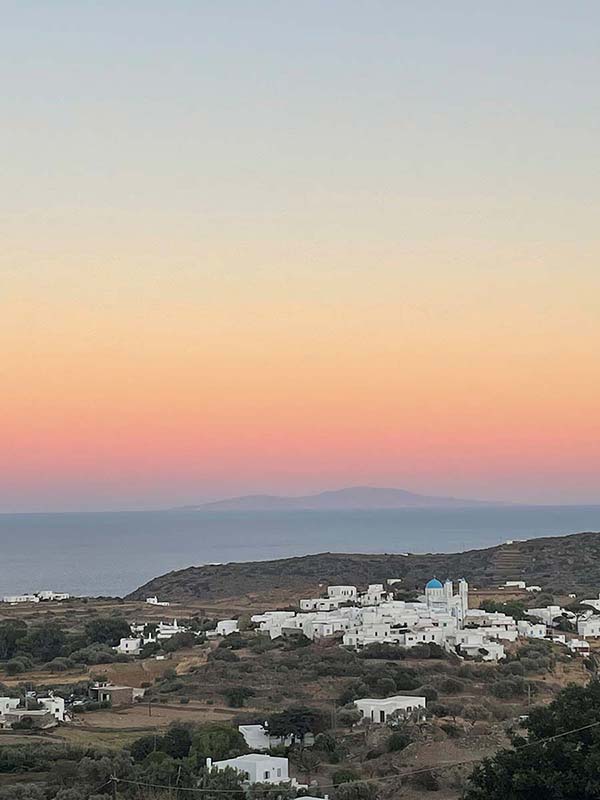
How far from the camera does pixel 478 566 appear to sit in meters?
64.8

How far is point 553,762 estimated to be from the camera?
1494 cm

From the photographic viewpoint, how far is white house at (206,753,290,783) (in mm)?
19703

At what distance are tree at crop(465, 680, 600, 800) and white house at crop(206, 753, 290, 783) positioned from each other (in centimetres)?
479

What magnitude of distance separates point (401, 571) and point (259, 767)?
43896 millimetres

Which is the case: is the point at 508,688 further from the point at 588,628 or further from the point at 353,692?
the point at 588,628

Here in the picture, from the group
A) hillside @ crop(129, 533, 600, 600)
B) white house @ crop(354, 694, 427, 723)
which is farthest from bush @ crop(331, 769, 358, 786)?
hillside @ crop(129, 533, 600, 600)

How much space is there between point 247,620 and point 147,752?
60.6 feet

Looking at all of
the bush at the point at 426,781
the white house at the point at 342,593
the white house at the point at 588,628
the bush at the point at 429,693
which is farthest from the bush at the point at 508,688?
the white house at the point at 342,593

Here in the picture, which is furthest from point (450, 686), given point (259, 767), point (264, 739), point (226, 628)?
point (226, 628)

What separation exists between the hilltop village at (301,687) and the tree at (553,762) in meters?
1.80

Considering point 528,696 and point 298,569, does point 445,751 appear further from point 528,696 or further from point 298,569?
point 298,569

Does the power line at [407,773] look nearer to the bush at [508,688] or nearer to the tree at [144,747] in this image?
the tree at [144,747]

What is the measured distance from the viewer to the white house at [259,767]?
1970 centimetres

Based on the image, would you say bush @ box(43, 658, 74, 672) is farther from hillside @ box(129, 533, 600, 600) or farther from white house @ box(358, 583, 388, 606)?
hillside @ box(129, 533, 600, 600)
